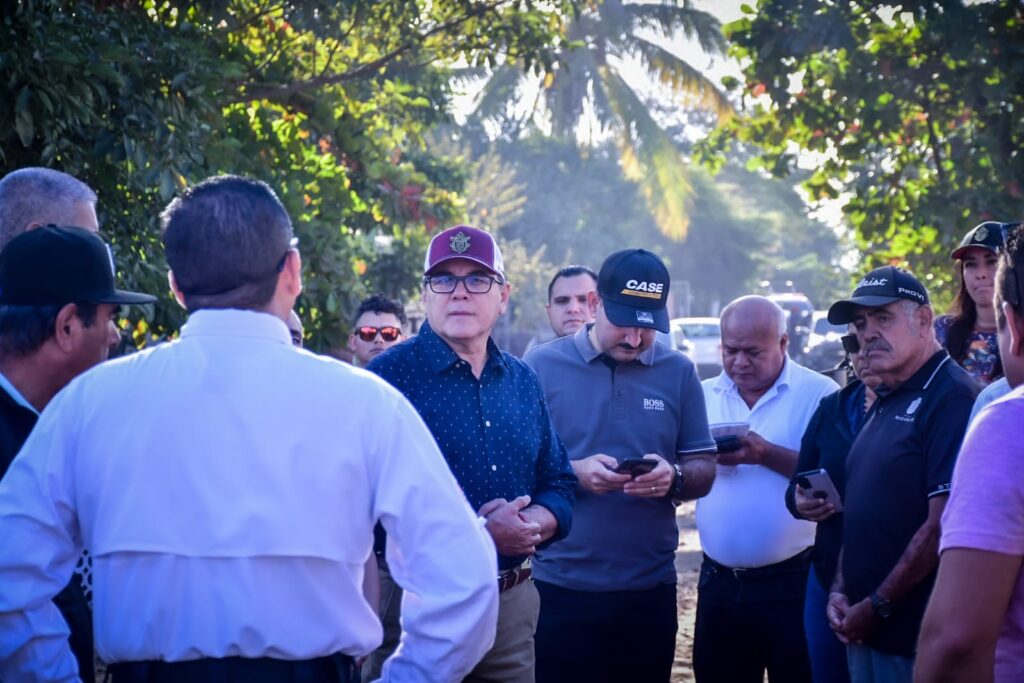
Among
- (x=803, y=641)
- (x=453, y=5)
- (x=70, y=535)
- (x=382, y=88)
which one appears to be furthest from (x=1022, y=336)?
(x=382, y=88)

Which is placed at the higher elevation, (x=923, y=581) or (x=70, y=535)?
(x=70, y=535)

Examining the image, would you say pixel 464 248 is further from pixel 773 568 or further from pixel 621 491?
pixel 773 568

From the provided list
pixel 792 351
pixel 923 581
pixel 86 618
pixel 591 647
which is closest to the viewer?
pixel 86 618

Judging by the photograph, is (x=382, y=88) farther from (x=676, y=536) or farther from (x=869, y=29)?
(x=676, y=536)

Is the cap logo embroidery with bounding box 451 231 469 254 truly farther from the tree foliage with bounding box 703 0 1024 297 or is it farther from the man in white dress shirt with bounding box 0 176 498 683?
the tree foliage with bounding box 703 0 1024 297

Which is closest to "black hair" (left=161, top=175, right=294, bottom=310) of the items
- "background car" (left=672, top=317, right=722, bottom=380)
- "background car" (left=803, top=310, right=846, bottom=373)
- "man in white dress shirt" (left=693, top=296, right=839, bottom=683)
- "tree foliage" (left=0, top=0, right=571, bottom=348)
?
"man in white dress shirt" (left=693, top=296, right=839, bottom=683)

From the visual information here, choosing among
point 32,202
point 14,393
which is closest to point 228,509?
point 14,393

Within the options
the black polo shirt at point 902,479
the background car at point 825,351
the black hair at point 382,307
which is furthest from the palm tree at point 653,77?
the black polo shirt at point 902,479

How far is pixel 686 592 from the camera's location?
9.59 m

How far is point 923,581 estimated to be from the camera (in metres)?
4.15

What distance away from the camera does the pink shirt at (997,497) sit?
2.37 metres

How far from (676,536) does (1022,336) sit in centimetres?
269

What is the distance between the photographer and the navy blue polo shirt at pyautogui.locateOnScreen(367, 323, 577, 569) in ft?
12.9

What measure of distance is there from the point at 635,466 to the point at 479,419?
0.93 m
